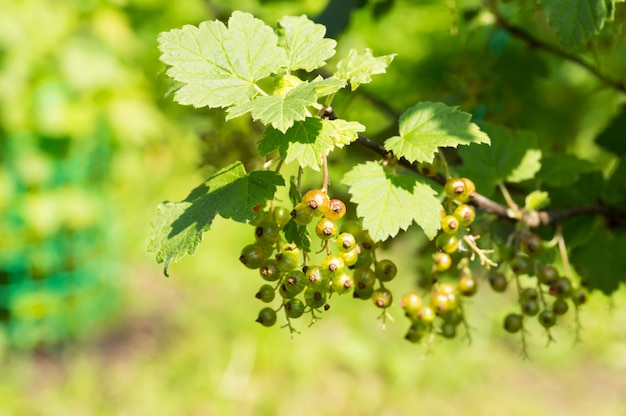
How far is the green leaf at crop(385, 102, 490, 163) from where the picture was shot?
102 centimetres

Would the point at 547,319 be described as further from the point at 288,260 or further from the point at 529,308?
the point at 288,260

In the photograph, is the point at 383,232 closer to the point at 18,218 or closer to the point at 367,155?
the point at 367,155

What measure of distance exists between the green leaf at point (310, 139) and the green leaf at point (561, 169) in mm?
634

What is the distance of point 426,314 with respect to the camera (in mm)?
1238

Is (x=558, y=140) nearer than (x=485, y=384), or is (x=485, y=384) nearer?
(x=558, y=140)

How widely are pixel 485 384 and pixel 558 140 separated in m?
1.95

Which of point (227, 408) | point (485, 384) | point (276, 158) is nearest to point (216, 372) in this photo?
point (227, 408)

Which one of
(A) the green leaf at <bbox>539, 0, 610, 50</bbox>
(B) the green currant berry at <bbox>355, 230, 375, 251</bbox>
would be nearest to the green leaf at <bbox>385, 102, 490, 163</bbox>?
(B) the green currant berry at <bbox>355, 230, 375, 251</bbox>

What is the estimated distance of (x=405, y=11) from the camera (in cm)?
324

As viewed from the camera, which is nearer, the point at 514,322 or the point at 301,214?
the point at 301,214

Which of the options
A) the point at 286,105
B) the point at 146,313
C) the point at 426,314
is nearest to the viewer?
the point at 286,105

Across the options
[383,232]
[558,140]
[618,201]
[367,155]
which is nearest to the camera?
[383,232]

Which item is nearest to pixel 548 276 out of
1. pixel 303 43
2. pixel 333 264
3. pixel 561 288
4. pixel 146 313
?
pixel 561 288

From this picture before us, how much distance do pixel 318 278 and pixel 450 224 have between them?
0.21 m
